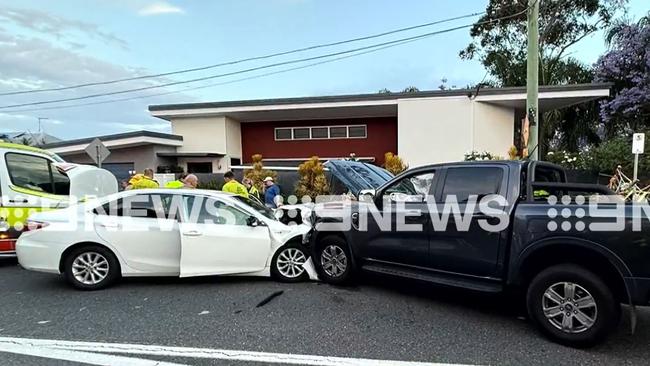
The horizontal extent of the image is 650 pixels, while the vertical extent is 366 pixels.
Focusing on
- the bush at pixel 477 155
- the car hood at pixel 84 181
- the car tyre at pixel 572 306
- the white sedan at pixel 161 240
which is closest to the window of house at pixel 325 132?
the bush at pixel 477 155

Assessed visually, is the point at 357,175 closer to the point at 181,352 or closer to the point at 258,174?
the point at 258,174

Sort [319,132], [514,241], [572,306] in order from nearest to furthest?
[572,306]
[514,241]
[319,132]

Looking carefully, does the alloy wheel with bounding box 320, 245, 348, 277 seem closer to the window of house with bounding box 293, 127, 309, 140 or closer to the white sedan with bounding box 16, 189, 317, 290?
the white sedan with bounding box 16, 189, 317, 290

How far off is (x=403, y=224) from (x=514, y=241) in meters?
1.38

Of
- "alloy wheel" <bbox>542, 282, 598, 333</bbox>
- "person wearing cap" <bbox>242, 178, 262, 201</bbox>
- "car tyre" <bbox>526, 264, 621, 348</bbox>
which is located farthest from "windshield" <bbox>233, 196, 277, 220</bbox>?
"alloy wheel" <bbox>542, 282, 598, 333</bbox>

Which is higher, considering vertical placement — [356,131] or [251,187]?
[356,131]

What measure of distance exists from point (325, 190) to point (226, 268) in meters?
5.76

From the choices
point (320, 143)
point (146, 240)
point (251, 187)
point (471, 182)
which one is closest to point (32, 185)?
point (146, 240)

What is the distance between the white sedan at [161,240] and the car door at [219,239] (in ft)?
0.04

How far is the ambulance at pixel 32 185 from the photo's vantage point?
7578mm

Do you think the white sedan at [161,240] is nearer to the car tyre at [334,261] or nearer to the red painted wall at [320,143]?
the car tyre at [334,261]

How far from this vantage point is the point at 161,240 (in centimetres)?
624

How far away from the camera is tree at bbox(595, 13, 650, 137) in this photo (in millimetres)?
20203

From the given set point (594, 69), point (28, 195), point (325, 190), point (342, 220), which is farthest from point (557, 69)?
point (28, 195)
